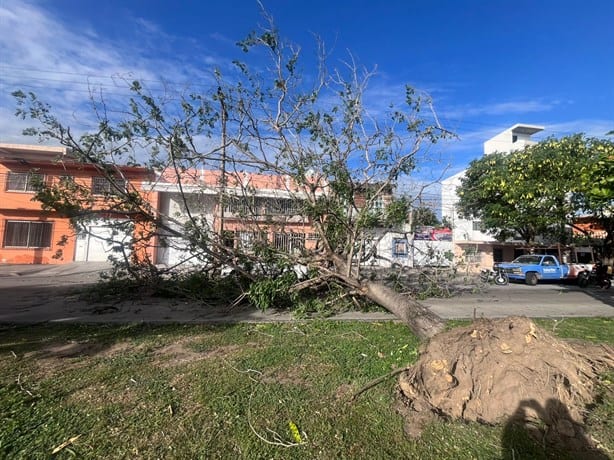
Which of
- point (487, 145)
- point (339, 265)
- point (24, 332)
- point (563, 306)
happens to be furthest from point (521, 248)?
point (24, 332)

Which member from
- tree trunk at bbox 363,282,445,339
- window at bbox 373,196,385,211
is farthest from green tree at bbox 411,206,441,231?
tree trunk at bbox 363,282,445,339

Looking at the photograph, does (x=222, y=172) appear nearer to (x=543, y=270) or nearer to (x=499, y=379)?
(x=499, y=379)

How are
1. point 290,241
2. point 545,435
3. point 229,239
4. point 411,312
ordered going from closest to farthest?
point 545,435, point 411,312, point 229,239, point 290,241

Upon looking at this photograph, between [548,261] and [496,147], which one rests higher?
[496,147]

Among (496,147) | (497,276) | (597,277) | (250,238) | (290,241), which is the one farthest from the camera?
(496,147)

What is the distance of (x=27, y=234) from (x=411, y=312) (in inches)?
973

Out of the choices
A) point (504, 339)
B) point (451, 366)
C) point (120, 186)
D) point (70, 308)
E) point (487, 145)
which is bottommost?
point (70, 308)

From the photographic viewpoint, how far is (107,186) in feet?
26.9

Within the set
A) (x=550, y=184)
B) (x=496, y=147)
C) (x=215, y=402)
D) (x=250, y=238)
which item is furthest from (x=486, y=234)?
(x=215, y=402)

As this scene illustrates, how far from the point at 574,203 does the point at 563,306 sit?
8.60 metres

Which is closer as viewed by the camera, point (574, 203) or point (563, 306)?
point (563, 306)

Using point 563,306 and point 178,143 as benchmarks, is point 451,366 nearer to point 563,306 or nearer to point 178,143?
point 178,143

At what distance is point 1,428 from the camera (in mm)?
2785

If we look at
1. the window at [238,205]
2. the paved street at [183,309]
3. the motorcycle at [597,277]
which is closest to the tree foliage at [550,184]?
the motorcycle at [597,277]
